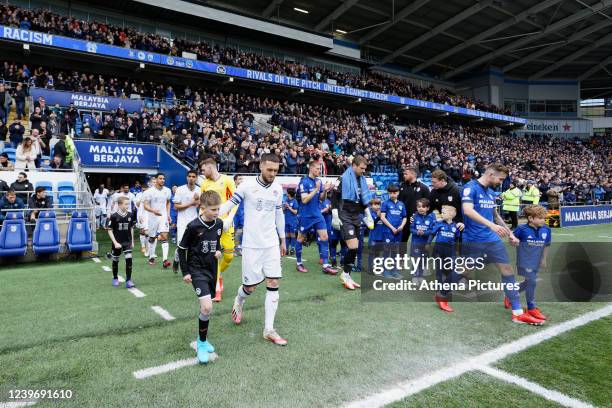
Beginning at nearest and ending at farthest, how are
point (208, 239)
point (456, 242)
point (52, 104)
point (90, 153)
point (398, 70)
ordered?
point (208, 239) → point (456, 242) → point (90, 153) → point (52, 104) → point (398, 70)

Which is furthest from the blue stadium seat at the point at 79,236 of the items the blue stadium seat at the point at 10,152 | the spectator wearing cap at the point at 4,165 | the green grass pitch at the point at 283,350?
the blue stadium seat at the point at 10,152

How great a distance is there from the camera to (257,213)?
14.3 ft

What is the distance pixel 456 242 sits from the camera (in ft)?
19.0

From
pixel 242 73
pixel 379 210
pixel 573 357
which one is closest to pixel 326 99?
pixel 242 73

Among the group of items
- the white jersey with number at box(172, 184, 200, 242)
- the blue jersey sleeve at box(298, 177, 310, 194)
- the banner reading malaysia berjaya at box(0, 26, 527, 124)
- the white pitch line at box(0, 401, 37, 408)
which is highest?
the banner reading malaysia berjaya at box(0, 26, 527, 124)

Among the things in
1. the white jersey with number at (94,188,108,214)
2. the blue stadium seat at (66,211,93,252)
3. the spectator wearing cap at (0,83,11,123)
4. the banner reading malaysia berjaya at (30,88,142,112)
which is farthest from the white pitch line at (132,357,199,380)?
the banner reading malaysia berjaya at (30,88,142,112)

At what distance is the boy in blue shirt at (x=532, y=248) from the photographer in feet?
15.9

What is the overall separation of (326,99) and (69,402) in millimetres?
33221

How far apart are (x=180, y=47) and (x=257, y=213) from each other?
26.4m

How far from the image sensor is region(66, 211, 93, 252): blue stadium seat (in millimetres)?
8953

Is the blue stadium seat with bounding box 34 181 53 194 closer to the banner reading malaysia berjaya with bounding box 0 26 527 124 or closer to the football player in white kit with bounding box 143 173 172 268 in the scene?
the football player in white kit with bounding box 143 173 172 268

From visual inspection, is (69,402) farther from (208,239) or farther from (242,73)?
(242,73)

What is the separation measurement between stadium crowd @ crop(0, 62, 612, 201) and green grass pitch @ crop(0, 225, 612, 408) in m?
3.11

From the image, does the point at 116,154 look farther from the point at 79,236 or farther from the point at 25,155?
the point at 79,236
